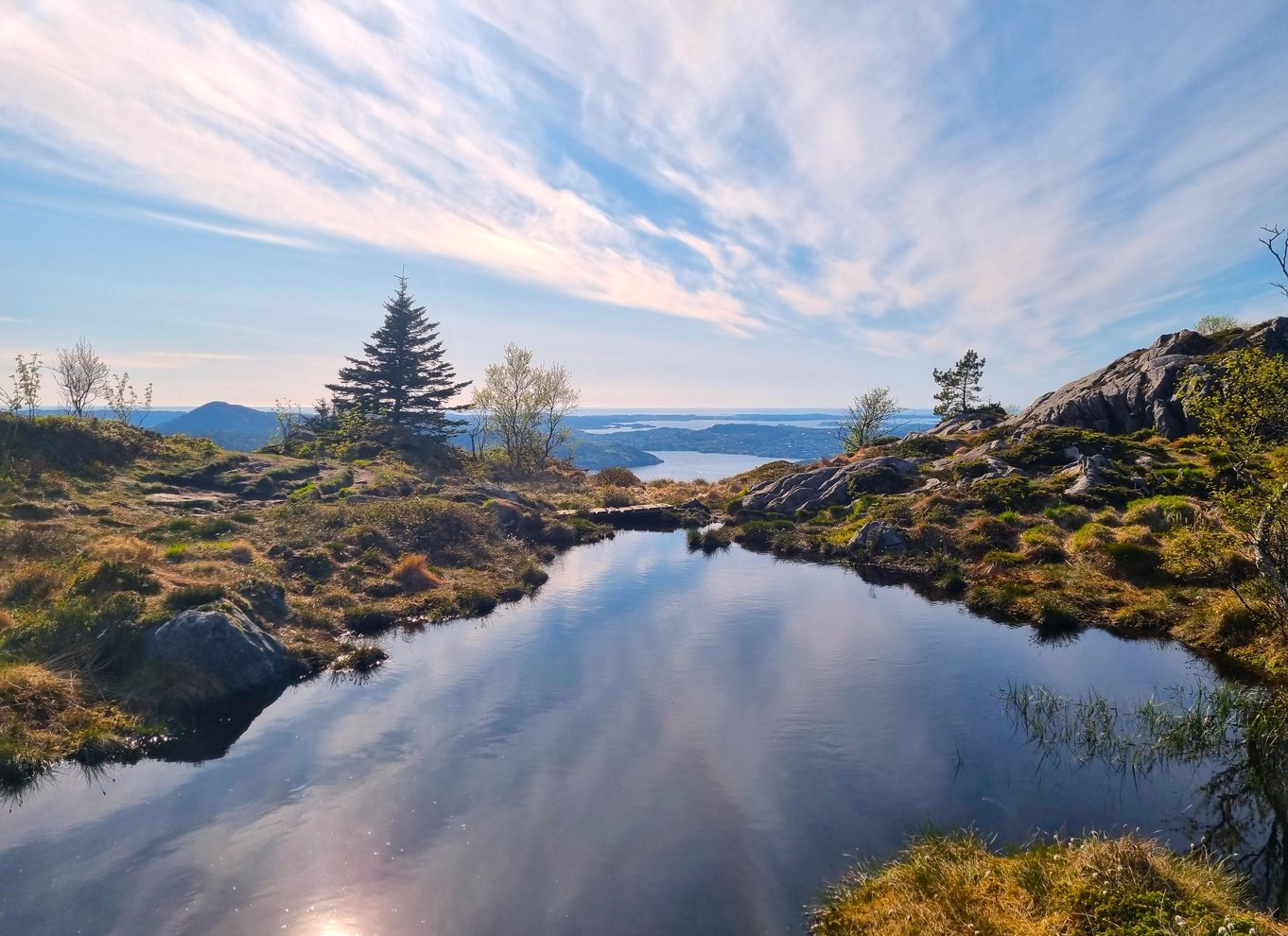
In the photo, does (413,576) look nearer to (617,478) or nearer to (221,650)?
(221,650)

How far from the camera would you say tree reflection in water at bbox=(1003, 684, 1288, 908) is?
37.3 feet

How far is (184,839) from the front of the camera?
1209cm

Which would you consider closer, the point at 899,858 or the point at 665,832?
the point at 899,858

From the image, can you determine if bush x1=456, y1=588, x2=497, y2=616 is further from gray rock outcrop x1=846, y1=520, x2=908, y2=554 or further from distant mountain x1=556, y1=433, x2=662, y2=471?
distant mountain x1=556, y1=433, x2=662, y2=471

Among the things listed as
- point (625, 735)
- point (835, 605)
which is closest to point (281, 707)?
point (625, 735)

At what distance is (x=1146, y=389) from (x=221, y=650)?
70.8 meters

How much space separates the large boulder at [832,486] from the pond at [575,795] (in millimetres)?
27578

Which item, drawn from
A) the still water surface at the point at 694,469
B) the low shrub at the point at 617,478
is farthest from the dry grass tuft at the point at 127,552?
the still water surface at the point at 694,469

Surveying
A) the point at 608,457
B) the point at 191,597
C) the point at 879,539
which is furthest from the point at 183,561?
the point at 608,457

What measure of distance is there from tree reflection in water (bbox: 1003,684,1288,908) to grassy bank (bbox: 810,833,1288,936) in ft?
4.02

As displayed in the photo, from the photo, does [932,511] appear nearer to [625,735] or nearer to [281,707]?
[625,735]

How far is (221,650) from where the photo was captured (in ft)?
60.1

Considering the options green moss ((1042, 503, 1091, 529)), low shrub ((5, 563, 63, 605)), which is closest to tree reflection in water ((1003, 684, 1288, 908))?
green moss ((1042, 503, 1091, 529))

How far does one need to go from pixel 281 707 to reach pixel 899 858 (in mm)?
16556
